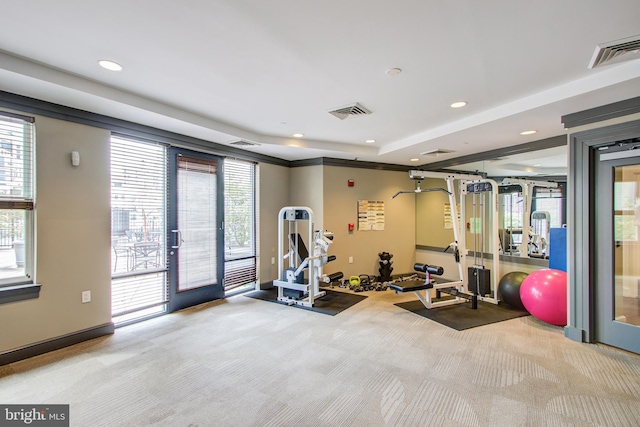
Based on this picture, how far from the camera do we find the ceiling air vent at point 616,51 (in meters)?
2.14

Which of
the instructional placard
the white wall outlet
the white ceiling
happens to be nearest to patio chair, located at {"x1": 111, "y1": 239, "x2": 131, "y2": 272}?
the white wall outlet

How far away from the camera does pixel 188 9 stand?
5.97 feet

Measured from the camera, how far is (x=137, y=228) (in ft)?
12.8

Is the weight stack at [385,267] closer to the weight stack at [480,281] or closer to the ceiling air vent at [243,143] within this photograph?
the weight stack at [480,281]

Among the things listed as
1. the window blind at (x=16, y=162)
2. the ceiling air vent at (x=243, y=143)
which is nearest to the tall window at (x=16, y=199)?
the window blind at (x=16, y=162)

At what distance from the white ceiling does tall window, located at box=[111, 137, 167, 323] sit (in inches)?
20.0

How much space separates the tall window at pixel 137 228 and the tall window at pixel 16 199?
759mm

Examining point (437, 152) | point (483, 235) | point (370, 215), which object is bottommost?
point (483, 235)

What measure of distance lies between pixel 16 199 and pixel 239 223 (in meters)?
2.90

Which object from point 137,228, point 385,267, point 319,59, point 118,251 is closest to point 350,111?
point 319,59

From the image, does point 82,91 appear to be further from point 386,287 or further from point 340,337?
point 386,287

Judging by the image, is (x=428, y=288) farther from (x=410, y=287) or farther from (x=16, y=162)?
(x=16, y=162)

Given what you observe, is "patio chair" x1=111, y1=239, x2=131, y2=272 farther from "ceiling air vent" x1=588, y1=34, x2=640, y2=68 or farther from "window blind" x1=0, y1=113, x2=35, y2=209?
"ceiling air vent" x1=588, y1=34, x2=640, y2=68

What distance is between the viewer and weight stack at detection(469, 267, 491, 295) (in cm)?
488
